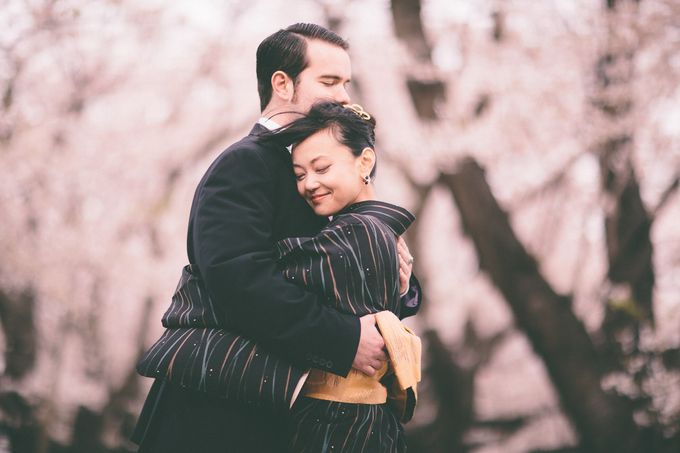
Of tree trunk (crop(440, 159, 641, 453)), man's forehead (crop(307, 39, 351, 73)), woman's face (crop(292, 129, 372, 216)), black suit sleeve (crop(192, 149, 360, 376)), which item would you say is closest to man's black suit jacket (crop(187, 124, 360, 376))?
black suit sleeve (crop(192, 149, 360, 376))

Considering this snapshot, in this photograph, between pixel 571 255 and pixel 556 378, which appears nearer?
pixel 556 378

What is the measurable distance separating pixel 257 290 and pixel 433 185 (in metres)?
6.00

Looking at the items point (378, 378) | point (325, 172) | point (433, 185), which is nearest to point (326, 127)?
point (325, 172)

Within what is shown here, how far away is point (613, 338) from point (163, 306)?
17.6 feet

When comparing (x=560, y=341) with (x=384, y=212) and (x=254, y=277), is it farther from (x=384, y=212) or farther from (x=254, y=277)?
(x=254, y=277)

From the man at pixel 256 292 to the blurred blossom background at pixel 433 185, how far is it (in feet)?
11.1

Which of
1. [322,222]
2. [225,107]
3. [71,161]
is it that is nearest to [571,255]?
[225,107]

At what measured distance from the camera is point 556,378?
486 centimetres

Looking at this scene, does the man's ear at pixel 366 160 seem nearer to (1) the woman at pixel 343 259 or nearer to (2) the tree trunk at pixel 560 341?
(1) the woman at pixel 343 259

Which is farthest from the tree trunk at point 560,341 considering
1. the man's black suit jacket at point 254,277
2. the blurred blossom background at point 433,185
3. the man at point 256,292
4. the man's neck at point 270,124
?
the man's black suit jacket at point 254,277

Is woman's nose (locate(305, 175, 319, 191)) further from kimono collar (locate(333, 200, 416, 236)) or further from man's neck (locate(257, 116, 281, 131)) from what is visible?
man's neck (locate(257, 116, 281, 131))

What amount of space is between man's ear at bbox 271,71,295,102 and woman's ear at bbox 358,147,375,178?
26 cm

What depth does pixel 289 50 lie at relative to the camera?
193 centimetres

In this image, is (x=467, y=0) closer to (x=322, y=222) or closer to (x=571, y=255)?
(x=571, y=255)
